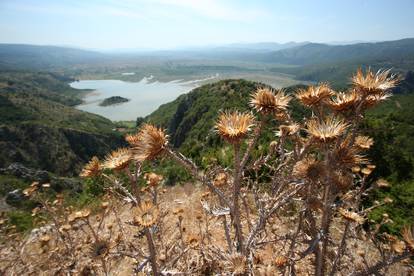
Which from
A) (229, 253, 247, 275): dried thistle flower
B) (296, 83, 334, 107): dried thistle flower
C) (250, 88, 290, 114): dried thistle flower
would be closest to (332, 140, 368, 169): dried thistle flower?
(296, 83, 334, 107): dried thistle flower

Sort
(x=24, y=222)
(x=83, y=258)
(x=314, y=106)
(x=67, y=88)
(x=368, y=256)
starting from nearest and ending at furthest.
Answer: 1. (x=314, y=106)
2. (x=83, y=258)
3. (x=368, y=256)
4. (x=24, y=222)
5. (x=67, y=88)

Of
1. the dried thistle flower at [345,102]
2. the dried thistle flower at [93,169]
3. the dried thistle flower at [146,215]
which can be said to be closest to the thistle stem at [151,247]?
the dried thistle flower at [146,215]

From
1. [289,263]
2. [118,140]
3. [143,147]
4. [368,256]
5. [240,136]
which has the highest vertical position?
[240,136]

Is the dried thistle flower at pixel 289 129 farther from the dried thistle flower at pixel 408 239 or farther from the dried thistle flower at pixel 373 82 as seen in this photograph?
the dried thistle flower at pixel 408 239

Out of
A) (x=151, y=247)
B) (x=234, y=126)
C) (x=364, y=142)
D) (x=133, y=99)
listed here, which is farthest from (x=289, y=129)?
(x=133, y=99)

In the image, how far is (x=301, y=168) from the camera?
262cm

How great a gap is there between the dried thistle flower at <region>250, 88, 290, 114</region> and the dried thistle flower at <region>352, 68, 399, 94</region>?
0.56m

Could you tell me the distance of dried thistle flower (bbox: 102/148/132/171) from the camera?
8.43 ft

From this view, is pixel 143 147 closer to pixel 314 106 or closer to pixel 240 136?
pixel 240 136

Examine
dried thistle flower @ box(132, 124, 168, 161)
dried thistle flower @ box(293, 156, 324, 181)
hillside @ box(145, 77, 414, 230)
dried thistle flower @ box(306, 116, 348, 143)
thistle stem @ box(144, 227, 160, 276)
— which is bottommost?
hillside @ box(145, 77, 414, 230)

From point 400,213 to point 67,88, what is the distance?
207 m

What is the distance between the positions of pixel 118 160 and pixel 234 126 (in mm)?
1122

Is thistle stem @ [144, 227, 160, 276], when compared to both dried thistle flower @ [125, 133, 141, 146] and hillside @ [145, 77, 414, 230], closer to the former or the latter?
dried thistle flower @ [125, 133, 141, 146]

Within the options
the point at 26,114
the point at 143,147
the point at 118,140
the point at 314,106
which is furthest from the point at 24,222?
the point at 26,114
